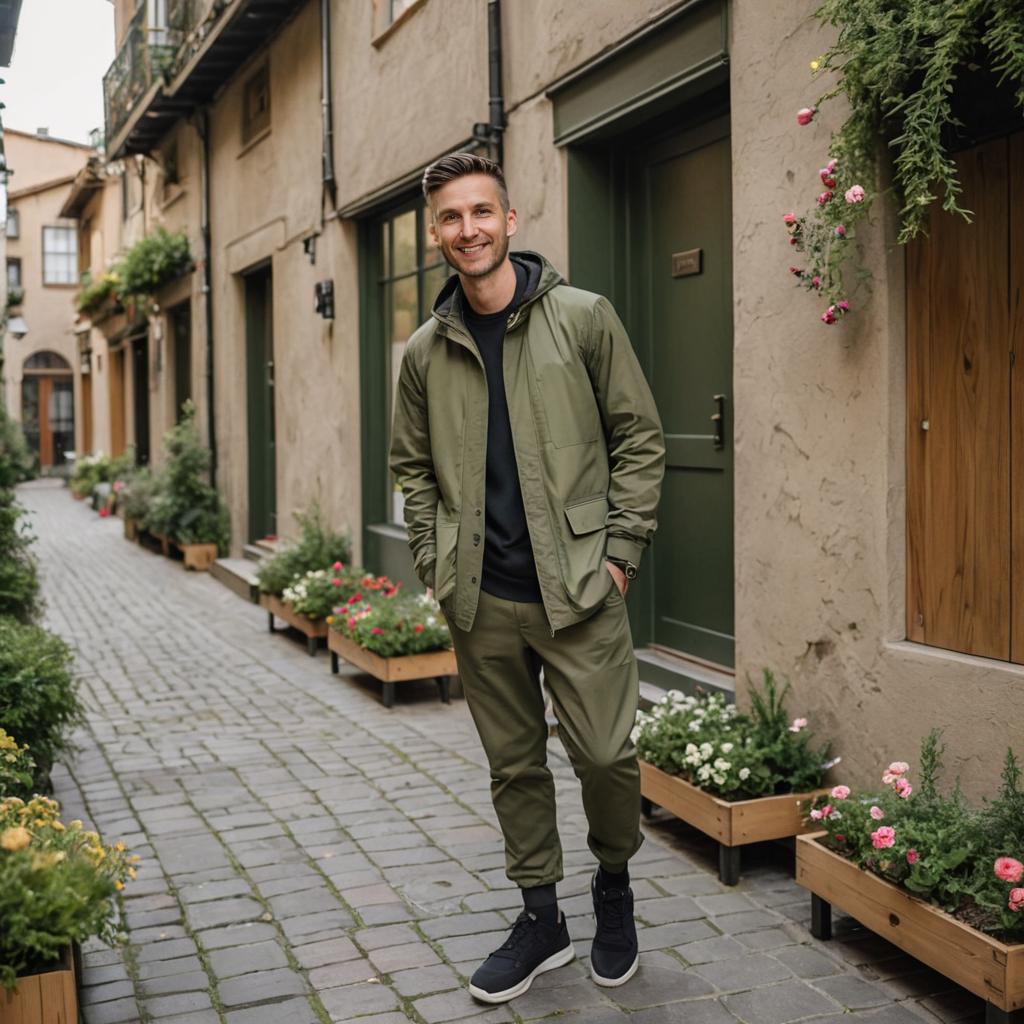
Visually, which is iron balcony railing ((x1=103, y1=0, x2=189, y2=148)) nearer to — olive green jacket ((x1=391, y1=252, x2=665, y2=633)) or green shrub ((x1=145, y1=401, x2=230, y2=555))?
green shrub ((x1=145, y1=401, x2=230, y2=555))

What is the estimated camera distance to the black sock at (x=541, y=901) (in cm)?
354

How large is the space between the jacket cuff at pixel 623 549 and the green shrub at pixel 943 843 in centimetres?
103

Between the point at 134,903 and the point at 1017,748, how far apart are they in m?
2.89

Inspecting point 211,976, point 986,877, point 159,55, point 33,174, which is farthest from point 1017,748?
point 33,174

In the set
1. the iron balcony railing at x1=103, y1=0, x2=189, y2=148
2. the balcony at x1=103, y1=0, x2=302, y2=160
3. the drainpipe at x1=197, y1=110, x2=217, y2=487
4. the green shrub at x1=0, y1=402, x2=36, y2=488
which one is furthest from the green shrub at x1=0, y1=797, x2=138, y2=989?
the iron balcony railing at x1=103, y1=0, x2=189, y2=148

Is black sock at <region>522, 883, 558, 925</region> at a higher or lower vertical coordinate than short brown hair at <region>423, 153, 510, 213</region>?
lower

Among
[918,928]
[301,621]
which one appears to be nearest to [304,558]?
[301,621]

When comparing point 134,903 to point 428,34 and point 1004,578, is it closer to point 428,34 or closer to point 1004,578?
point 1004,578

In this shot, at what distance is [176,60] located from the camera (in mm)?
14703

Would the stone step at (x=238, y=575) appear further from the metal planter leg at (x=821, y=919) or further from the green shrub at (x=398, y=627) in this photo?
the metal planter leg at (x=821, y=919)

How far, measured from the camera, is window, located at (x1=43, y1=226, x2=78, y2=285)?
36688 millimetres

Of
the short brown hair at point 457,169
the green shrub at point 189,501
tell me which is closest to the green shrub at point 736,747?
the short brown hair at point 457,169

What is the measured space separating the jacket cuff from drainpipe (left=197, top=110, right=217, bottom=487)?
1189cm

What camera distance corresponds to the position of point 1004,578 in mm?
3885
